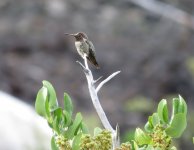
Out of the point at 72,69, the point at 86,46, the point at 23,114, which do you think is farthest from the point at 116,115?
the point at 86,46

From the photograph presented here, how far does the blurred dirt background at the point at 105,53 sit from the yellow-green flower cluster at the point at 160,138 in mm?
13169

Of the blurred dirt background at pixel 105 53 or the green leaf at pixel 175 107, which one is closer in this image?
the green leaf at pixel 175 107

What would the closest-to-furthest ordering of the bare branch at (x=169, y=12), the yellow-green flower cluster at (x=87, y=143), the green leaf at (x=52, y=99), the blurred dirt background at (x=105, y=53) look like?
the yellow-green flower cluster at (x=87, y=143) < the green leaf at (x=52, y=99) < the blurred dirt background at (x=105, y=53) < the bare branch at (x=169, y=12)

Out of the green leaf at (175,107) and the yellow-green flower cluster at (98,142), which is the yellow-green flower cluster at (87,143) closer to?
the yellow-green flower cluster at (98,142)

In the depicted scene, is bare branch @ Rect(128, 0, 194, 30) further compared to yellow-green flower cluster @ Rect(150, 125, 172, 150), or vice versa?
bare branch @ Rect(128, 0, 194, 30)

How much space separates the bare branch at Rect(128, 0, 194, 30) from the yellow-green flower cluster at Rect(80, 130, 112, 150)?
54.3 feet

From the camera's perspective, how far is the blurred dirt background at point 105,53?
17281 mm

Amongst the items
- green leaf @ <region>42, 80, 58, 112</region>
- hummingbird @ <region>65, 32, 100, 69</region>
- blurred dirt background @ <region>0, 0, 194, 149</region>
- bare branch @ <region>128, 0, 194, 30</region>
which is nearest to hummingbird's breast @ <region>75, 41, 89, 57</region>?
hummingbird @ <region>65, 32, 100, 69</region>

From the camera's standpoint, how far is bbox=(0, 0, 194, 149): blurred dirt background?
17.3 metres

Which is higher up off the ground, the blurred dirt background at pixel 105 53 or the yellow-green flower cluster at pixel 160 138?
the blurred dirt background at pixel 105 53

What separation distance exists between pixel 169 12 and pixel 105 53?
2.04 m

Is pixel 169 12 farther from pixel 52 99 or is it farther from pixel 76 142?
pixel 76 142

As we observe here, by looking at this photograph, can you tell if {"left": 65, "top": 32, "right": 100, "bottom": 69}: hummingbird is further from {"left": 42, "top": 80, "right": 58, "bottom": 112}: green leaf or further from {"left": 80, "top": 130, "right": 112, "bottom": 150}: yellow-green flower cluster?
{"left": 80, "top": 130, "right": 112, "bottom": 150}: yellow-green flower cluster

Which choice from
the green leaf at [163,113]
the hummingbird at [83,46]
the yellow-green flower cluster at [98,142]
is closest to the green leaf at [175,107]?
the green leaf at [163,113]
